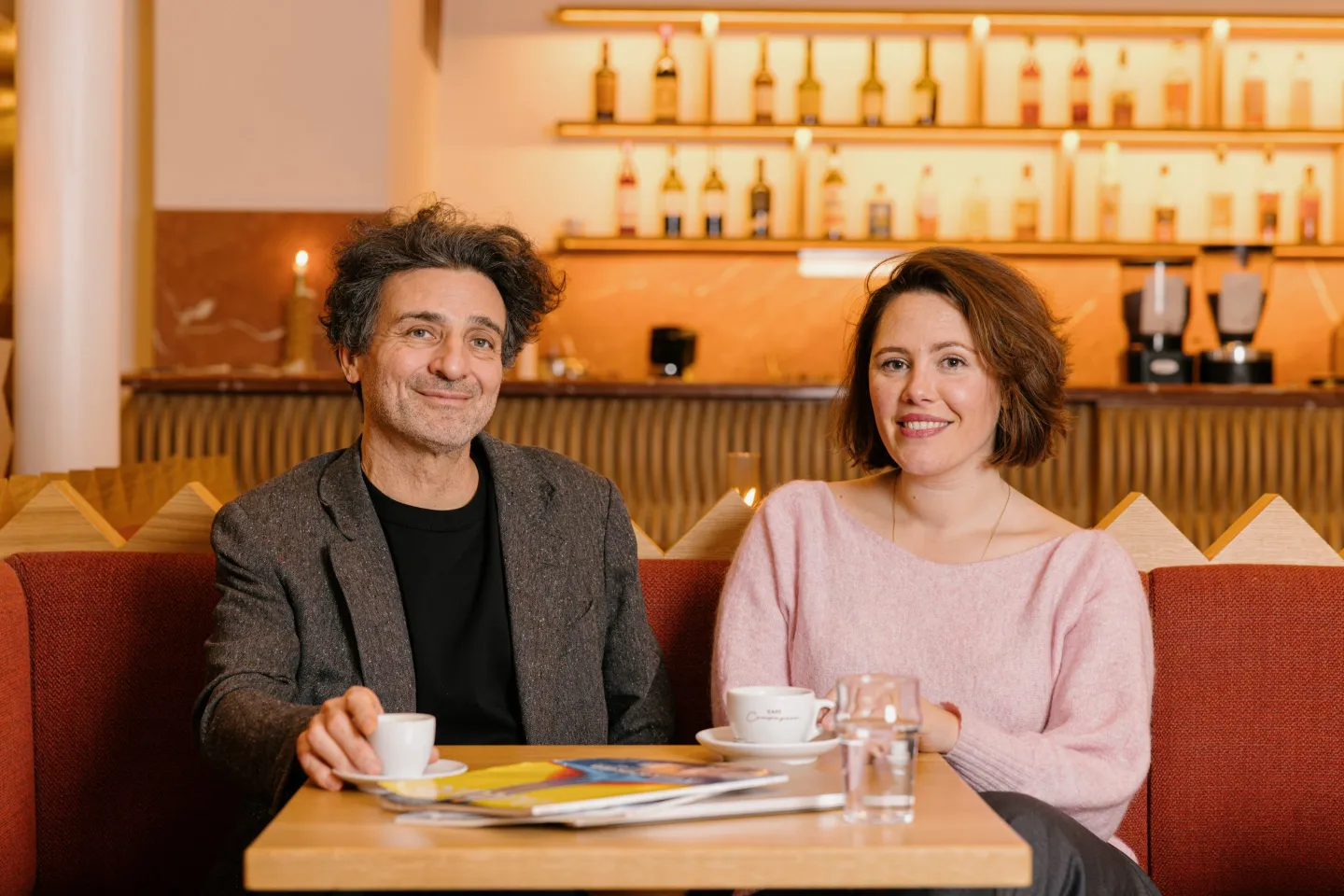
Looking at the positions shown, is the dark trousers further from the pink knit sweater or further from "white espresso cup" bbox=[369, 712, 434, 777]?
"white espresso cup" bbox=[369, 712, 434, 777]

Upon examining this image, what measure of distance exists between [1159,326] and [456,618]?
3919 millimetres

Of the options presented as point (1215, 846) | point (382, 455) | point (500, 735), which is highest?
point (382, 455)

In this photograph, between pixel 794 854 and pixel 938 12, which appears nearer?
pixel 794 854

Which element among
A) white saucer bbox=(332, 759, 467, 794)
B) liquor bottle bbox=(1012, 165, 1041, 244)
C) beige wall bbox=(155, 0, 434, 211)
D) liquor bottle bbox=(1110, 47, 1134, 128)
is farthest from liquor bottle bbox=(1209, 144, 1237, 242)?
white saucer bbox=(332, 759, 467, 794)

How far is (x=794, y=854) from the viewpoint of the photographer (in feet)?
3.58

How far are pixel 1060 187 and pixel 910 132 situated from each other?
2.16 ft

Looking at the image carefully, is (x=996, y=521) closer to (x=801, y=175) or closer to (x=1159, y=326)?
(x=1159, y=326)

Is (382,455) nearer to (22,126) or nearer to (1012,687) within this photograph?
(1012,687)

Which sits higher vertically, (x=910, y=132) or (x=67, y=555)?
(x=910, y=132)

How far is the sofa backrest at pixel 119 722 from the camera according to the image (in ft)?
6.59

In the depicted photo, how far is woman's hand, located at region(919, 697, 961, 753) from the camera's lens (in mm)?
1541

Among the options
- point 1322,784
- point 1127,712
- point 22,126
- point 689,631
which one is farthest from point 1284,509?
point 22,126

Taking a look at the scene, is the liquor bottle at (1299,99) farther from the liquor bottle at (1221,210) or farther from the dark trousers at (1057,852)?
the dark trousers at (1057,852)

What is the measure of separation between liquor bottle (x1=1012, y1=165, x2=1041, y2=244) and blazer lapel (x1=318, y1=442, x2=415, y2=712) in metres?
4.89
